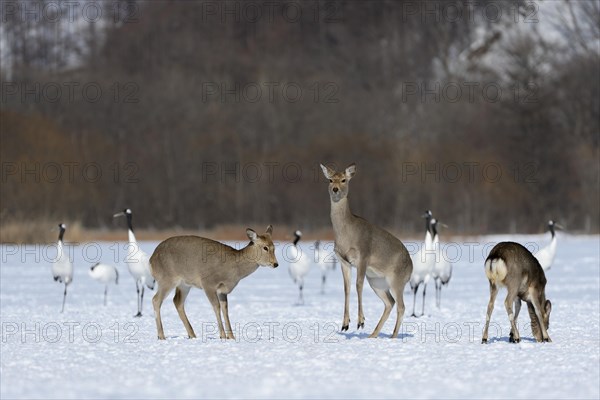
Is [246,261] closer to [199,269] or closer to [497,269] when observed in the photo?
[199,269]

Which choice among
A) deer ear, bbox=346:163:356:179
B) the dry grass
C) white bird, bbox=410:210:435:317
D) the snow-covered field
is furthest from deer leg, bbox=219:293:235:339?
the dry grass

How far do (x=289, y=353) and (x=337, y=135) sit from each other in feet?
169

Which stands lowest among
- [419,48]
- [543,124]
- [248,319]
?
[248,319]

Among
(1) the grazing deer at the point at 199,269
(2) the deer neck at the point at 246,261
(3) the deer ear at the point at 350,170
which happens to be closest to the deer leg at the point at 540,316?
(3) the deer ear at the point at 350,170

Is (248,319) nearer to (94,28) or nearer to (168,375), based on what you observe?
(168,375)

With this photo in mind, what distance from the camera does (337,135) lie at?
203 ft

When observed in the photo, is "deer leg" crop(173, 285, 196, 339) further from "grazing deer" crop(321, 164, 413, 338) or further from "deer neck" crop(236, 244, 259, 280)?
"grazing deer" crop(321, 164, 413, 338)

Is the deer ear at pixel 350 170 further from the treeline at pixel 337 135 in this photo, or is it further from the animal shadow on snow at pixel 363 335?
the treeline at pixel 337 135

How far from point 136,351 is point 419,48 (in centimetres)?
8385

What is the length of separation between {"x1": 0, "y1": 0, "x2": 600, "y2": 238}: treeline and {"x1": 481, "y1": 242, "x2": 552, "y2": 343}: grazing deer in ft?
95.8

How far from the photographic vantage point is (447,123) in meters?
67.4

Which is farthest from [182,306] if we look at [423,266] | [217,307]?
[423,266]

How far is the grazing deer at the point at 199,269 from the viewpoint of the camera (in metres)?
12.0


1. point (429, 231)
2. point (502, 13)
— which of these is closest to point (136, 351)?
point (429, 231)
